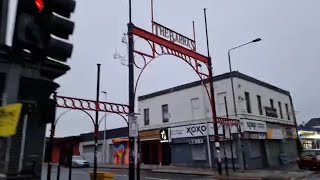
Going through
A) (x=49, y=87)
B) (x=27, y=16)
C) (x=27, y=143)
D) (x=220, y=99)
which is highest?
(x=220, y=99)

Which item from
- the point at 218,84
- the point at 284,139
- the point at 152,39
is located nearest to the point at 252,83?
the point at 218,84

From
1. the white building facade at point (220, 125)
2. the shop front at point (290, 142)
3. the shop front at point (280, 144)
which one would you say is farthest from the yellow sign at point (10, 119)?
the shop front at point (290, 142)

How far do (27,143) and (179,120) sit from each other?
22266 millimetres

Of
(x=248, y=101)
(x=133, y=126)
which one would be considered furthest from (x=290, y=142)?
(x=133, y=126)

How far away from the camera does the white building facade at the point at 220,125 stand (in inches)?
1102

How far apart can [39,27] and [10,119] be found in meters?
1.07

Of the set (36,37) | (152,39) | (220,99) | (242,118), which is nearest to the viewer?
(36,37)

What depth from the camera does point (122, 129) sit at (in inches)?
1640

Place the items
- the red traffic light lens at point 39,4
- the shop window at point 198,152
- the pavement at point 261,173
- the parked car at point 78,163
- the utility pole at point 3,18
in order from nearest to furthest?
the red traffic light lens at point 39,4 → the utility pole at point 3,18 → the pavement at point 261,173 → the shop window at point 198,152 → the parked car at point 78,163

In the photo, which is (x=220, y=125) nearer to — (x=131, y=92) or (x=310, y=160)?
(x=310, y=160)

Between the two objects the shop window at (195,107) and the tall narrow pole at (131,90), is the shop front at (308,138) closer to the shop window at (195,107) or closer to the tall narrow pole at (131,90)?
the shop window at (195,107)

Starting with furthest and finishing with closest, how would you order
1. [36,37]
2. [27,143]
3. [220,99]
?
[220,99] < [27,143] < [36,37]

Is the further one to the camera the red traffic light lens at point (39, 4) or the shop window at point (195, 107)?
the shop window at point (195, 107)

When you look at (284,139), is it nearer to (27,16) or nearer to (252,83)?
(252,83)
